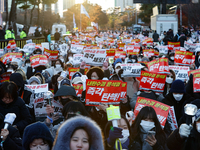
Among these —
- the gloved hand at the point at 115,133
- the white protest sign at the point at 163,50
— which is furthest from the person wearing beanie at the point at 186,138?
the white protest sign at the point at 163,50

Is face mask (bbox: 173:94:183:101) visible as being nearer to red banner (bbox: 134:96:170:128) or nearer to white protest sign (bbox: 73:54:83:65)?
red banner (bbox: 134:96:170:128)

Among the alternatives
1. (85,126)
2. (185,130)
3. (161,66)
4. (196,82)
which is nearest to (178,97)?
(196,82)

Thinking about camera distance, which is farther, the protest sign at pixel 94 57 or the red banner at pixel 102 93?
the protest sign at pixel 94 57

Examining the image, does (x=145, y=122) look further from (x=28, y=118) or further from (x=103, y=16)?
(x=103, y=16)

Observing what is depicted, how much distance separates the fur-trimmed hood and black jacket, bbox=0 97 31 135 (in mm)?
2094

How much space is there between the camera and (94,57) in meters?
9.30

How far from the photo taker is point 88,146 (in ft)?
8.63

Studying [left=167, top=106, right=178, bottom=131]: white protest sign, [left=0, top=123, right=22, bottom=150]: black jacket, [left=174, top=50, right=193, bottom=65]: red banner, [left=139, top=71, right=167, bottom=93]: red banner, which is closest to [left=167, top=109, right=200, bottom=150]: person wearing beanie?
[left=167, top=106, right=178, bottom=131]: white protest sign

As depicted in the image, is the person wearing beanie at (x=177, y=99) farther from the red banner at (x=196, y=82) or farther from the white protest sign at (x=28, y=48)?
the white protest sign at (x=28, y=48)

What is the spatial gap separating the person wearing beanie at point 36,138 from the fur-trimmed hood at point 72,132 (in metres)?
0.65

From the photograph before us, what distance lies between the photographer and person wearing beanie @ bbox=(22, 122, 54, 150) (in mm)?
3177

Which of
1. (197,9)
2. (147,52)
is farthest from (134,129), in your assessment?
(197,9)

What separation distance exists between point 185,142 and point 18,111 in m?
2.39

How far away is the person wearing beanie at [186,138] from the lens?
3.43 metres
